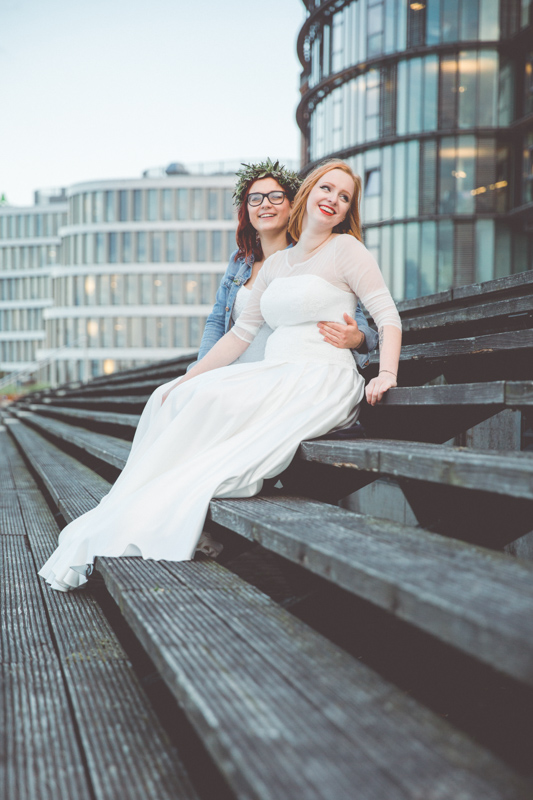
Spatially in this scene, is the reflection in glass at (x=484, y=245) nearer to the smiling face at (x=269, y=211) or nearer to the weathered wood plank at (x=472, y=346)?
the smiling face at (x=269, y=211)

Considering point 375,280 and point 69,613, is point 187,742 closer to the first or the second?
point 69,613

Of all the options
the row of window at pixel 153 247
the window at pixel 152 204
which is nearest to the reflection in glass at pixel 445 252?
the row of window at pixel 153 247

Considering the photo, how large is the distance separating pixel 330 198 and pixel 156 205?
5181 cm

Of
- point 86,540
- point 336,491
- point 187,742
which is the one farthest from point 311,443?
point 187,742

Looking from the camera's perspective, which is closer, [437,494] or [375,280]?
[437,494]

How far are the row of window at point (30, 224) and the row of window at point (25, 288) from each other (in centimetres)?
429

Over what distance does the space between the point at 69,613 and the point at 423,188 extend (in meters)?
23.7

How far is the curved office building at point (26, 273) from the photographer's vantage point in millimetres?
69500

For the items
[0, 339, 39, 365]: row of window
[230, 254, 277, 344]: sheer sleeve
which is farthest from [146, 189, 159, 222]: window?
[230, 254, 277, 344]: sheer sleeve

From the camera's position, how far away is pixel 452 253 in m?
23.9

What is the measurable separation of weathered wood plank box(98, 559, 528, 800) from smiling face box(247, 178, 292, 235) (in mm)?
2634

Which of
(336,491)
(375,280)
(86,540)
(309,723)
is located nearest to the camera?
(309,723)

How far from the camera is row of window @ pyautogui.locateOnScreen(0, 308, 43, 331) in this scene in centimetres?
6988

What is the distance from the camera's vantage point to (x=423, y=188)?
23.8m
